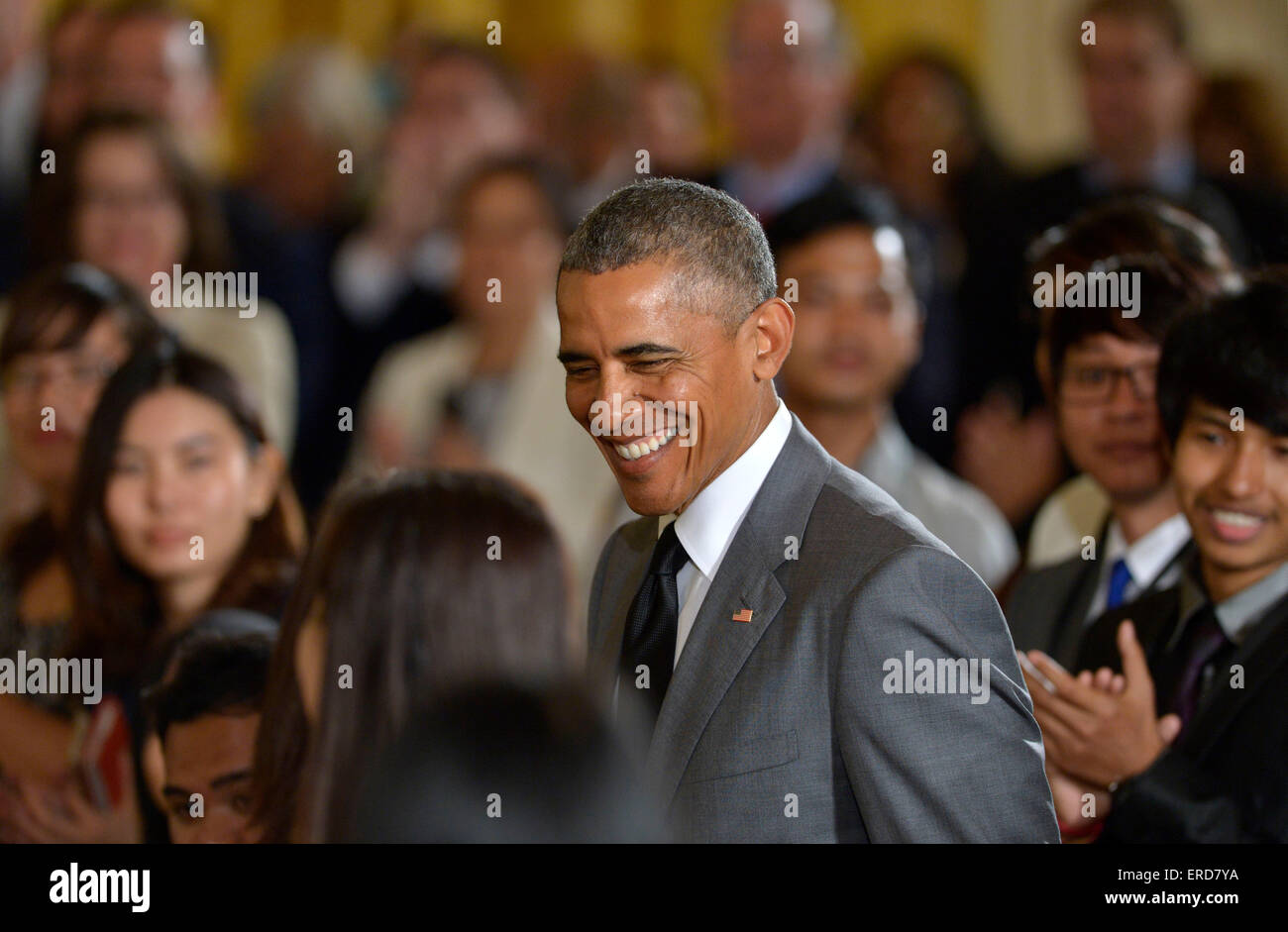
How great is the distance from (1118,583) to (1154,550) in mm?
77

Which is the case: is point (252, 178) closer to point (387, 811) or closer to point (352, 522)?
point (352, 522)

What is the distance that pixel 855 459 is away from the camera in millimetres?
3207

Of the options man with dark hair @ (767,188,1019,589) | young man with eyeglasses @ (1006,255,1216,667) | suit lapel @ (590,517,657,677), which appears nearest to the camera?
suit lapel @ (590,517,657,677)

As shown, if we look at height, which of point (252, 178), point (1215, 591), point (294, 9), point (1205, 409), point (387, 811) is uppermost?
point (294, 9)

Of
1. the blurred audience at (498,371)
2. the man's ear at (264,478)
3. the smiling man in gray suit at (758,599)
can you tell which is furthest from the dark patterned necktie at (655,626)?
the blurred audience at (498,371)

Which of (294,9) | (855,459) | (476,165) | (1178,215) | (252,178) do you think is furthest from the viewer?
(294,9)

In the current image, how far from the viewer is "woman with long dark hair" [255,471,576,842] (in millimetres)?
1712

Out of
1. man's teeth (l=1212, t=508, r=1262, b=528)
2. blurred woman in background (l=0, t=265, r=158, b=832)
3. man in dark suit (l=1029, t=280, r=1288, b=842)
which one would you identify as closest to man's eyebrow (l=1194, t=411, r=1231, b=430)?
man in dark suit (l=1029, t=280, r=1288, b=842)

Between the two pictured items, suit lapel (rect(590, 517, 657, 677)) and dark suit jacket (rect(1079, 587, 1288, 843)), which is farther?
dark suit jacket (rect(1079, 587, 1288, 843))

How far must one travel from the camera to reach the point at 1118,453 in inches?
98.6

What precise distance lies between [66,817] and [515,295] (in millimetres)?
1783

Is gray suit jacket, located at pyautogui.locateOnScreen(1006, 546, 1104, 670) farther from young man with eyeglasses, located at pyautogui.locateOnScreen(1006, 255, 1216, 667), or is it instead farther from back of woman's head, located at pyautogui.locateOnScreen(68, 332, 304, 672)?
back of woman's head, located at pyautogui.locateOnScreen(68, 332, 304, 672)

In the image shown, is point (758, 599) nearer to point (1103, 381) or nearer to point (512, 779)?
point (512, 779)
